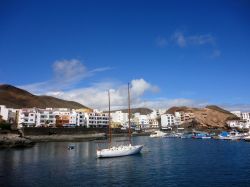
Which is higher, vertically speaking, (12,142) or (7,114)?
(7,114)

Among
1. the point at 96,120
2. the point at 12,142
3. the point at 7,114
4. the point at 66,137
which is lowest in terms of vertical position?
the point at 12,142

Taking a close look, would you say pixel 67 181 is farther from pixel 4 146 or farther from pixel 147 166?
pixel 4 146

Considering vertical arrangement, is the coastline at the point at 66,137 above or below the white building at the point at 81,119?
below

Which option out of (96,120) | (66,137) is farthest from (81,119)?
(66,137)

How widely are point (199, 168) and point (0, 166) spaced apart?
3022cm

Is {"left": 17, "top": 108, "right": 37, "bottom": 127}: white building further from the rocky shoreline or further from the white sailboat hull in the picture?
the white sailboat hull

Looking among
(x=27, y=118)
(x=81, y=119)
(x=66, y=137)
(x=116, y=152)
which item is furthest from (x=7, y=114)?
(x=116, y=152)

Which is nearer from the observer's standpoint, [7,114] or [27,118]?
[27,118]

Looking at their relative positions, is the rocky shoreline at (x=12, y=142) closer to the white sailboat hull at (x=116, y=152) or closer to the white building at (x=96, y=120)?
the white sailboat hull at (x=116, y=152)

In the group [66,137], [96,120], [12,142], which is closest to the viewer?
[12,142]

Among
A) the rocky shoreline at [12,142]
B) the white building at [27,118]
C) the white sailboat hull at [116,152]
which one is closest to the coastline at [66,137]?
the rocky shoreline at [12,142]

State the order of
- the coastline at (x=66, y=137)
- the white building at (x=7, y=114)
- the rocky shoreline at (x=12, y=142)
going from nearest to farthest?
the rocky shoreline at (x=12, y=142)
the coastline at (x=66, y=137)
the white building at (x=7, y=114)

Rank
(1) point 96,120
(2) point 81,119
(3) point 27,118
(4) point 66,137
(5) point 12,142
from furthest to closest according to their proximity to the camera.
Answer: (1) point 96,120
(2) point 81,119
(3) point 27,118
(4) point 66,137
(5) point 12,142

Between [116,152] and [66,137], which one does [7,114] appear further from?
[116,152]
